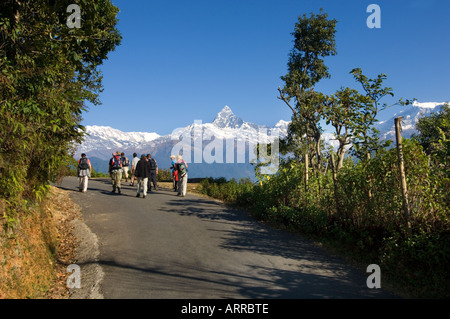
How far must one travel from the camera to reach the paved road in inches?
235

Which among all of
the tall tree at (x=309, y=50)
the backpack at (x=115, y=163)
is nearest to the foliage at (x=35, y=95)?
the backpack at (x=115, y=163)

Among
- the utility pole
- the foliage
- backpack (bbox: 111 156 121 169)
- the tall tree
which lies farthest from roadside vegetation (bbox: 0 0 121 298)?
the tall tree

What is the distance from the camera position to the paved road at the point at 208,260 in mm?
5961

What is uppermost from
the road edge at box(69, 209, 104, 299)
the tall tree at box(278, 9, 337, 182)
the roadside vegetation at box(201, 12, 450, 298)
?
the tall tree at box(278, 9, 337, 182)

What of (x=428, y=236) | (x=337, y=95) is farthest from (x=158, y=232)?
(x=337, y=95)

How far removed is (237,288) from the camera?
5996 millimetres

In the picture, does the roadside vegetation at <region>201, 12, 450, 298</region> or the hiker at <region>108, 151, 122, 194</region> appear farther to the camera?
the hiker at <region>108, 151, 122, 194</region>

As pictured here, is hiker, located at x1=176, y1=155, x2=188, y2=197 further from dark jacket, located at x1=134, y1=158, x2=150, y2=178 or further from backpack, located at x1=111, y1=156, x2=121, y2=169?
backpack, located at x1=111, y1=156, x2=121, y2=169

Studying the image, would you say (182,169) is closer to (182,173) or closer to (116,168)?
(182,173)

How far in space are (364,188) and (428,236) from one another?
6.97 feet

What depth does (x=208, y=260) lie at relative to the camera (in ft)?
24.7

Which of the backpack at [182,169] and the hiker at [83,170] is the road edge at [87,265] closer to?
the hiker at [83,170]

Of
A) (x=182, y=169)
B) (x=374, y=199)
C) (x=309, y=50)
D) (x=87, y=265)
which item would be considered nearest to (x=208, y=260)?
(x=87, y=265)
